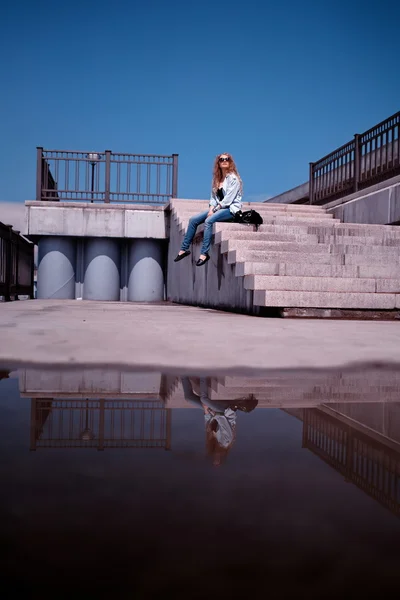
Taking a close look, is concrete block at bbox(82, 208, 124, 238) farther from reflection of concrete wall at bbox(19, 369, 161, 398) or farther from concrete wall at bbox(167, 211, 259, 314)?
reflection of concrete wall at bbox(19, 369, 161, 398)

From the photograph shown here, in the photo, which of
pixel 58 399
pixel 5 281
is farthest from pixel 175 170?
pixel 58 399

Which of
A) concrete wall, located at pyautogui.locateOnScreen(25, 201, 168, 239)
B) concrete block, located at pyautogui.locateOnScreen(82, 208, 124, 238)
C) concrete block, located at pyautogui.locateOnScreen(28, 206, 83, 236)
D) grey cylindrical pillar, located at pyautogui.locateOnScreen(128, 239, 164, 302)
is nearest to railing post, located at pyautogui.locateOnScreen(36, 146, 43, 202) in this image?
concrete wall, located at pyautogui.locateOnScreen(25, 201, 168, 239)

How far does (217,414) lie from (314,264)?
5429 millimetres

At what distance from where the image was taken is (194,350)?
113 inches

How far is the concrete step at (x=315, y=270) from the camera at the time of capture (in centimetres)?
656

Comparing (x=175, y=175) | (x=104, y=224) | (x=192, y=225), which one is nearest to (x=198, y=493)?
(x=192, y=225)

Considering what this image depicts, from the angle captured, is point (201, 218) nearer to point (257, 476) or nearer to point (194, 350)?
point (194, 350)

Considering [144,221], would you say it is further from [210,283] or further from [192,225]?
[210,283]

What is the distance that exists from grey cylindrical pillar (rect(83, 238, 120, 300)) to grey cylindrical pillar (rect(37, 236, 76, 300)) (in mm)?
493

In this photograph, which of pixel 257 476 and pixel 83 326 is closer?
pixel 257 476

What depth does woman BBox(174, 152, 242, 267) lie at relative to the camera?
8.16 meters

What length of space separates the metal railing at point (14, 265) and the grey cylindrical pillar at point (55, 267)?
1.12 feet

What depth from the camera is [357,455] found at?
1222 millimetres

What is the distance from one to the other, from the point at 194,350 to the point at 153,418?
1.37 m
